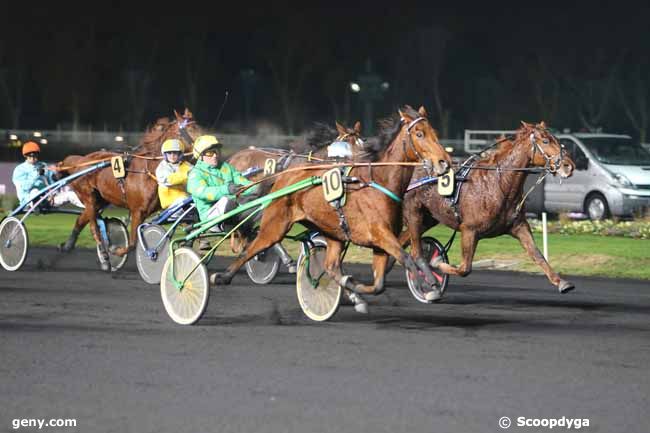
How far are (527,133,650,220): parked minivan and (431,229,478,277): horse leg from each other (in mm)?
11331

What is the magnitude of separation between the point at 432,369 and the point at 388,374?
0.36 m

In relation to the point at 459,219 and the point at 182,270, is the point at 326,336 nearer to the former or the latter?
the point at 182,270

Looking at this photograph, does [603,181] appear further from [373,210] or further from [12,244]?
Answer: [373,210]

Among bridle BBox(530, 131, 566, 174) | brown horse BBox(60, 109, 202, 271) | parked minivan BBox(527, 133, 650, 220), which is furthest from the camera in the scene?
parked minivan BBox(527, 133, 650, 220)

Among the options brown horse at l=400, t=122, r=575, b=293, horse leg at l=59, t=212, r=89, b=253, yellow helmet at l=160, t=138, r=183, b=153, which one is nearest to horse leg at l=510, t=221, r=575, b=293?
brown horse at l=400, t=122, r=575, b=293

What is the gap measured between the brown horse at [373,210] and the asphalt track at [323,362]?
551 mm

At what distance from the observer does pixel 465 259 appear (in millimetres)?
12203

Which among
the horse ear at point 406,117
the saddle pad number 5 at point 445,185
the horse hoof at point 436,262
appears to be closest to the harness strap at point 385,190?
the horse ear at point 406,117

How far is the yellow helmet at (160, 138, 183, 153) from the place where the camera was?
1388 cm

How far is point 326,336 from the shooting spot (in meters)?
9.98

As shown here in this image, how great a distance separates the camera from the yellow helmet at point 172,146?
547 inches

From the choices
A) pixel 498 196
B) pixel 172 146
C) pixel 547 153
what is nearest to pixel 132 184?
pixel 172 146

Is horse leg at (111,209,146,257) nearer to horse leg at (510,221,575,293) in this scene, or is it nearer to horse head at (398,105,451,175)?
horse leg at (510,221,575,293)

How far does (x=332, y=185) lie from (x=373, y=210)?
0.39 metres
